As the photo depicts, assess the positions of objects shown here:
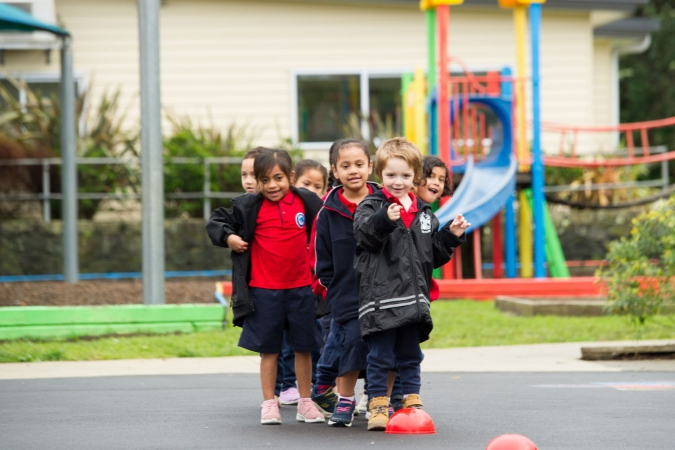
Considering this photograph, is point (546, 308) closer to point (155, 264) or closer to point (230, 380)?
point (155, 264)

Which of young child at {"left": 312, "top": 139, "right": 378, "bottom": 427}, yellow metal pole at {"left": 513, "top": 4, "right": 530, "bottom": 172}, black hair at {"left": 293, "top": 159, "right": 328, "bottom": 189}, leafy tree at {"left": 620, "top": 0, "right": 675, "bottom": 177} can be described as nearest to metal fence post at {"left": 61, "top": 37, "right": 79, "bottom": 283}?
yellow metal pole at {"left": 513, "top": 4, "right": 530, "bottom": 172}

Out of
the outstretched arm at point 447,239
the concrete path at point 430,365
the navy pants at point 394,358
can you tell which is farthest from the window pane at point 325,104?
the navy pants at point 394,358

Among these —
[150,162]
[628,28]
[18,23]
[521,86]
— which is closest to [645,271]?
[150,162]

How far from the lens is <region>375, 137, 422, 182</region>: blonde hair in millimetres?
5652

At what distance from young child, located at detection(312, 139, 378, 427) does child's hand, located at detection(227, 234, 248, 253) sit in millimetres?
428

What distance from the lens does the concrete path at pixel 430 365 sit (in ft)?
26.5

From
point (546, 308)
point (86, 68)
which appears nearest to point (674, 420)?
point (546, 308)

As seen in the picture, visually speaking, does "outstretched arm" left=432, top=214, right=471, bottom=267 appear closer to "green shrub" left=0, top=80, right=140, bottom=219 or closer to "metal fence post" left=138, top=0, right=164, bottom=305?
"metal fence post" left=138, top=0, right=164, bottom=305

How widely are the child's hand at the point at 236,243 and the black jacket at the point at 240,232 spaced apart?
0.03m

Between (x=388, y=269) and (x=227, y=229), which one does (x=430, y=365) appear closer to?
(x=227, y=229)

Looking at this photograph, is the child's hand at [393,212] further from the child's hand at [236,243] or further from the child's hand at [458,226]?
the child's hand at [236,243]

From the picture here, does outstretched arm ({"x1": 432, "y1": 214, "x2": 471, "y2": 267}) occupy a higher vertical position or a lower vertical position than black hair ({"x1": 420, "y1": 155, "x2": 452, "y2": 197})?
lower

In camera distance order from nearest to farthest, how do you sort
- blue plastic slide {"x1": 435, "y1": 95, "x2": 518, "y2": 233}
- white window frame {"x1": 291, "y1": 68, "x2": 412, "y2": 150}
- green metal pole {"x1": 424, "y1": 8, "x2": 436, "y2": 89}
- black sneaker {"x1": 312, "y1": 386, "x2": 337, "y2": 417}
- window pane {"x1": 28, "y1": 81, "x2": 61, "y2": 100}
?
black sneaker {"x1": 312, "y1": 386, "x2": 337, "y2": 417}
blue plastic slide {"x1": 435, "y1": 95, "x2": 518, "y2": 233}
green metal pole {"x1": 424, "y1": 8, "x2": 436, "y2": 89}
window pane {"x1": 28, "y1": 81, "x2": 61, "y2": 100}
white window frame {"x1": 291, "y1": 68, "x2": 412, "y2": 150}

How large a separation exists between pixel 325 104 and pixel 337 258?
1318 cm
